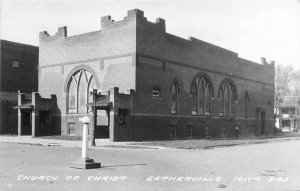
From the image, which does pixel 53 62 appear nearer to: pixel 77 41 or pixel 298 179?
pixel 77 41

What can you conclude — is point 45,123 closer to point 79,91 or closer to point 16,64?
point 79,91

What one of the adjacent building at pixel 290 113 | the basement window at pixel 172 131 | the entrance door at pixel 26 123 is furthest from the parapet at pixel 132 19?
the adjacent building at pixel 290 113

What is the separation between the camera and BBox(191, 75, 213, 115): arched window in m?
→ 41.0

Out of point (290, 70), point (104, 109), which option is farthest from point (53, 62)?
point (290, 70)

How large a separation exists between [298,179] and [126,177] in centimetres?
529

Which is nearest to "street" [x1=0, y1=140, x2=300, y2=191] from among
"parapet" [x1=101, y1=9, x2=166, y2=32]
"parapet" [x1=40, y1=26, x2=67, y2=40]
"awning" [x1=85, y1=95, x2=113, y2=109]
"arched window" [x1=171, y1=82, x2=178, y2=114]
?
"awning" [x1=85, y1=95, x2=113, y2=109]

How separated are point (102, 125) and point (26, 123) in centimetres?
947

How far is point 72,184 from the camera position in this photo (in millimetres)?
10070

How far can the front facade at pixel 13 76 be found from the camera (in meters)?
43.1

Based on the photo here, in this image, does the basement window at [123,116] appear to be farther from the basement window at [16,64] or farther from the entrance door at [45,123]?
the basement window at [16,64]

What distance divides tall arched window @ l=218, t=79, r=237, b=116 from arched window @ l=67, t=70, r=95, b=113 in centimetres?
1686

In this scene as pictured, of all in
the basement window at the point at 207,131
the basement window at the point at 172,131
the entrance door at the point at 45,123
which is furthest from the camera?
the basement window at the point at 207,131

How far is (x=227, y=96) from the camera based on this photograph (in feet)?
156

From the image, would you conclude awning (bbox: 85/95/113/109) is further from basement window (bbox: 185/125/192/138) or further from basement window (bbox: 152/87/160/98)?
basement window (bbox: 185/125/192/138)
